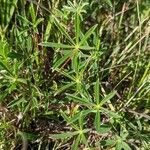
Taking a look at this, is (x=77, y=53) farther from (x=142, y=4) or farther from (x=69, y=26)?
(x=142, y=4)

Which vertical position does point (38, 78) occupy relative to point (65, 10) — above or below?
below

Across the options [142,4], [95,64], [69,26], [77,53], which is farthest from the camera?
→ [142,4]

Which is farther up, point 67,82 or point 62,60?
point 62,60

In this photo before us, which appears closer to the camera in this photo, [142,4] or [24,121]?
[24,121]

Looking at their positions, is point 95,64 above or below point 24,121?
above

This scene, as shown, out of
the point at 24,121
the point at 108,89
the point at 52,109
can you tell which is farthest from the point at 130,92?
the point at 24,121

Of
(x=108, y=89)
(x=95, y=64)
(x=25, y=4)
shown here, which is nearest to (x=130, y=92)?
(x=108, y=89)

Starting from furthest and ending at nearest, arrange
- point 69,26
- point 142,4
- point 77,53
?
point 142,4 < point 69,26 < point 77,53

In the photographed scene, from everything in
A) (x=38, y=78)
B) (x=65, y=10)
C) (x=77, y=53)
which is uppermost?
(x=65, y=10)

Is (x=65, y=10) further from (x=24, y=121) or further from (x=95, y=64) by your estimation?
(x=24, y=121)
